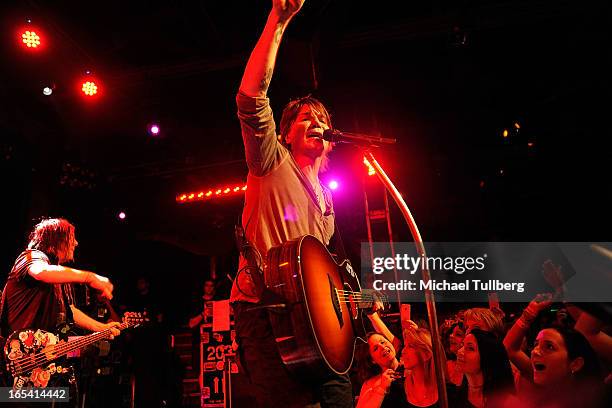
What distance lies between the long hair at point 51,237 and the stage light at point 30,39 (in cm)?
267

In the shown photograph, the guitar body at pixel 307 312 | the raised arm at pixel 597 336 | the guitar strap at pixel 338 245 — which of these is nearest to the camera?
the guitar body at pixel 307 312

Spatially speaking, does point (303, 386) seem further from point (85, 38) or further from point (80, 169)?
point (80, 169)

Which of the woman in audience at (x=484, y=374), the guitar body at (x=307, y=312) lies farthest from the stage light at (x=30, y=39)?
the woman in audience at (x=484, y=374)

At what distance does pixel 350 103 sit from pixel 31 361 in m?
5.54

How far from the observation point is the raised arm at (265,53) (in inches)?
72.6

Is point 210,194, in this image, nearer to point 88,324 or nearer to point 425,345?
point 88,324

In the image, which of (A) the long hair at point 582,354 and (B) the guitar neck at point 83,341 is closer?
(A) the long hair at point 582,354

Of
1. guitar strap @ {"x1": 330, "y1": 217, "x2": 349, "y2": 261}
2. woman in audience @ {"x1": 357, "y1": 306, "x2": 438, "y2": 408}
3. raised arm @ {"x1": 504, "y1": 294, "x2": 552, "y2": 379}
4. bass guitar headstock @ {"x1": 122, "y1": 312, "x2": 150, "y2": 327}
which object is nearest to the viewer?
guitar strap @ {"x1": 330, "y1": 217, "x2": 349, "y2": 261}

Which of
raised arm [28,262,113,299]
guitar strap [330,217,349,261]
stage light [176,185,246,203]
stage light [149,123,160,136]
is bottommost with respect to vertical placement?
guitar strap [330,217,349,261]

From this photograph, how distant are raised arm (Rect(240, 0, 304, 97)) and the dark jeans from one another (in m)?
0.88

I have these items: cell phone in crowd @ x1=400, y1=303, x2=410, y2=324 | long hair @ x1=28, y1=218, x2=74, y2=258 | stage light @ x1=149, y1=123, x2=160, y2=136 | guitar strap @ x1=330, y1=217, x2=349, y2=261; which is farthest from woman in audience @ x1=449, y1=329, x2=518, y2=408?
stage light @ x1=149, y1=123, x2=160, y2=136

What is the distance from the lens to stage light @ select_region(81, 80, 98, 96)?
6762 mm

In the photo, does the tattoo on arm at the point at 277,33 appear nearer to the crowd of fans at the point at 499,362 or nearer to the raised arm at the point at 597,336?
the crowd of fans at the point at 499,362

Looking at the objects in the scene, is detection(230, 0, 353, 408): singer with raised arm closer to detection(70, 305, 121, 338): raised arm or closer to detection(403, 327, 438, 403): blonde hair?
detection(403, 327, 438, 403): blonde hair
